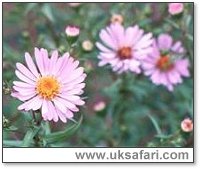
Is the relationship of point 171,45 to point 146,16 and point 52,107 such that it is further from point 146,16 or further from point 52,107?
point 52,107

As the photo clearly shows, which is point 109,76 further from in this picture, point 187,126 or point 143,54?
point 187,126

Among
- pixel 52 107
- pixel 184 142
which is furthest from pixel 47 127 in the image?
pixel 184 142

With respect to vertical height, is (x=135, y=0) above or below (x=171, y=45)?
Answer: above

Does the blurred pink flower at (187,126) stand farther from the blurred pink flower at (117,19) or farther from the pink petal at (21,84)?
the pink petal at (21,84)

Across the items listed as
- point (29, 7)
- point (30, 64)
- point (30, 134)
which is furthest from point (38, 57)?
point (29, 7)

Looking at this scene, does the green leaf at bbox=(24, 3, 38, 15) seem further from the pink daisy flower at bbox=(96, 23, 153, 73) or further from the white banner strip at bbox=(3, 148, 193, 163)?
the white banner strip at bbox=(3, 148, 193, 163)

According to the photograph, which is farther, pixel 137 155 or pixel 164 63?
pixel 164 63

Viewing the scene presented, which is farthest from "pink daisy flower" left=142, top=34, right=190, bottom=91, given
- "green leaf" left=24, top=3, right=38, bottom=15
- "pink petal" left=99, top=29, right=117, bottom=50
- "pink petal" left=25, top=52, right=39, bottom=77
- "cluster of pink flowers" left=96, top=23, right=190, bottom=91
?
"pink petal" left=25, top=52, right=39, bottom=77
